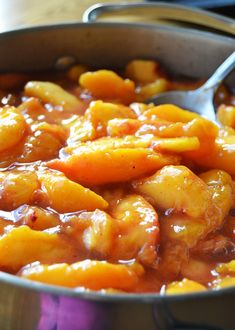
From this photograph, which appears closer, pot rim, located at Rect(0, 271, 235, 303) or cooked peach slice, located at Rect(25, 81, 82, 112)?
pot rim, located at Rect(0, 271, 235, 303)

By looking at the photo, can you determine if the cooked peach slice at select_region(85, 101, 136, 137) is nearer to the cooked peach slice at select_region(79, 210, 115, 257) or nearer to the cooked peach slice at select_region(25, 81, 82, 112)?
the cooked peach slice at select_region(25, 81, 82, 112)

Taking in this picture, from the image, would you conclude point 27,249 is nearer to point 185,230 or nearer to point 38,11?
point 185,230

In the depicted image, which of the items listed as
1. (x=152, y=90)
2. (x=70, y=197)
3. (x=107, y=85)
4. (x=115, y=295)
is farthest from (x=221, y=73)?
(x=115, y=295)

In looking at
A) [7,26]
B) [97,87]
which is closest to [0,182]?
[97,87]

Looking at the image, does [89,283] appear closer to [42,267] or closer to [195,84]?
[42,267]

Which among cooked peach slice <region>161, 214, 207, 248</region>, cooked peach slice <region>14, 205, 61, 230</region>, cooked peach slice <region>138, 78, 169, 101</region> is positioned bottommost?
cooked peach slice <region>138, 78, 169, 101</region>

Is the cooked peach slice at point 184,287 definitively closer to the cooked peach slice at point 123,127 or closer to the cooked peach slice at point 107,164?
the cooked peach slice at point 107,164

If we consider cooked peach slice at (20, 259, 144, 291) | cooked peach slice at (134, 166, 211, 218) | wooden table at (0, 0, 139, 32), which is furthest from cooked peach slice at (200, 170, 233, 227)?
wooden table at (0, 0, 139, 32)
